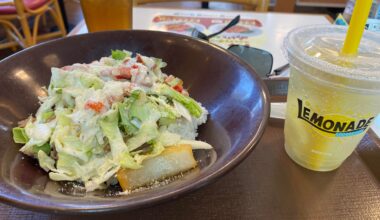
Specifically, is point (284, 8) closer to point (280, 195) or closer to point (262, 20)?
point (262, 20)

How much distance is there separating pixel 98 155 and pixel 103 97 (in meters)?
0.12

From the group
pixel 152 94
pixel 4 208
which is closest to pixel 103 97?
pixel 152 94

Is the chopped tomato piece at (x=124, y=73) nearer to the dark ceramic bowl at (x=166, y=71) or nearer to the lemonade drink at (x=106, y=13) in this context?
the dark ceramic bowl at (x=166, y=71)

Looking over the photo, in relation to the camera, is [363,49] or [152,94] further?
[152,94]

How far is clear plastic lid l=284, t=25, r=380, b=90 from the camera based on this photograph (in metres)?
0.50

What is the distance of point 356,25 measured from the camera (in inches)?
19.6

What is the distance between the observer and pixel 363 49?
1.95ft

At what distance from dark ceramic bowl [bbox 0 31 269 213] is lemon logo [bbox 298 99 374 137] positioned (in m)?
0.08

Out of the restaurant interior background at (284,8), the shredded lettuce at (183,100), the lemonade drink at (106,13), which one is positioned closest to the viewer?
the shredded lettuce at (183,100)

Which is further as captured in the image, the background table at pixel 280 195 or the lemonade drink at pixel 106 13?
the lemonade drink at pixel 106 13

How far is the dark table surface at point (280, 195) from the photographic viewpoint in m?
0.55

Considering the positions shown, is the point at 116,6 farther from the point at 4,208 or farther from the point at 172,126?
the point at 4,208

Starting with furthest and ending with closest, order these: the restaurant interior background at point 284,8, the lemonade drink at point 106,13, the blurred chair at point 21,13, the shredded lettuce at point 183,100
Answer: the restaurant interior background at point 284,8 < the blurred chair at point 21,13 < the lemonade drink at point 106,13 < the shredded lettuce at point 183,100

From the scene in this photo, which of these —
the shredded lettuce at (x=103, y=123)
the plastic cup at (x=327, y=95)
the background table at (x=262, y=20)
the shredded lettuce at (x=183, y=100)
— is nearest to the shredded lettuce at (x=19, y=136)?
the shredded lettuce at (x=103, y=123)
